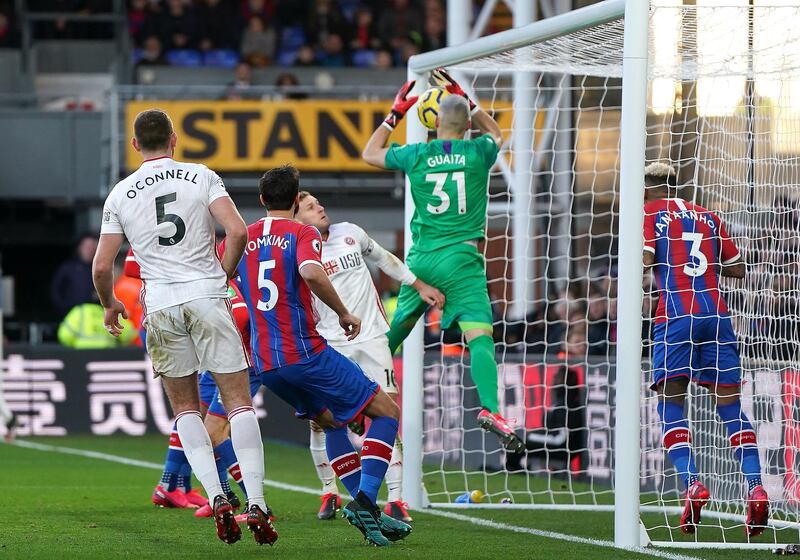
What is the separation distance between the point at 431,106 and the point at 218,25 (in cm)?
1587

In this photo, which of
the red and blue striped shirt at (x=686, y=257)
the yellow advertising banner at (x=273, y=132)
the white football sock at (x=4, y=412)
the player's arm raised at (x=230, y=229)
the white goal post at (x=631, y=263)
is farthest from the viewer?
the yellow advertising banner at (x=273, y=132)

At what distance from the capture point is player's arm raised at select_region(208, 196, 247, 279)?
22.5 ft

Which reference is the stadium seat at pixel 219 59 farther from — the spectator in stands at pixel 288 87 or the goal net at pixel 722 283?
the goal net at pixel 722 283

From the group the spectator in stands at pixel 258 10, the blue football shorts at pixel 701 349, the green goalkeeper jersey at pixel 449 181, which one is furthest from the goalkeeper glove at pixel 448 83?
the spectator in stands at pixel 258 10

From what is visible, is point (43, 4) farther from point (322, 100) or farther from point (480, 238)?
point (480, 238)

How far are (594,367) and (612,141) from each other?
15.7ft

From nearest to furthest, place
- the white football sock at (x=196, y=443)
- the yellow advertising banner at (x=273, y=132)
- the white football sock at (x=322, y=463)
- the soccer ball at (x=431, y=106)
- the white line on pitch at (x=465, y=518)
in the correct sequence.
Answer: the white football sock at (x=196, y=443)
the white line on pitch at (x=465, y=518)
the white football sock at (x=322, y=463)
the soccer ball at (x=431, y=106)
the yellow advertising banner at (x=273, y=132)

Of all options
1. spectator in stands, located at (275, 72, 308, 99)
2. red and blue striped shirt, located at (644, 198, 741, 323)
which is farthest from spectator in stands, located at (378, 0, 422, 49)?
red and blue striped shirt, located at (644, 198, 741, 323)

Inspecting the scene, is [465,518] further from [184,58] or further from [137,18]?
[137,18]

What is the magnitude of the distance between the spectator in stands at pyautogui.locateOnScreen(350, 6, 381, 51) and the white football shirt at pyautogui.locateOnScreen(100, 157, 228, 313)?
704 inches

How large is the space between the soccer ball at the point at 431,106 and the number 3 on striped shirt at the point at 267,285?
2.49 m

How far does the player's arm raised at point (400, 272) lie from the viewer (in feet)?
28.3

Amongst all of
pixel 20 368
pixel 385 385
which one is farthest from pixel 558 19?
pixel 20 368

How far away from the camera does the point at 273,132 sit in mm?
20609
